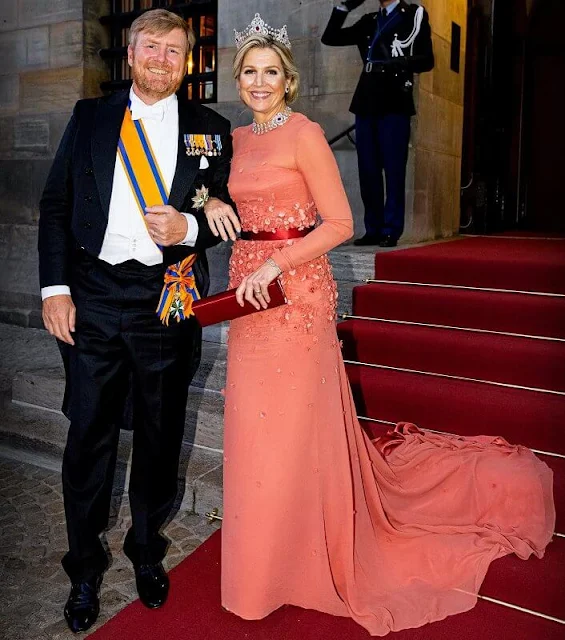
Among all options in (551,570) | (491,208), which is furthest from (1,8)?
(551,570)

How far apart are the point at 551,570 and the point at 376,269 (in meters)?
2.74

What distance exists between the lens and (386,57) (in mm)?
5594

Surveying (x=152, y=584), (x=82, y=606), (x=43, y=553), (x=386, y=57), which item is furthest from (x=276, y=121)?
(x=386, y=57)

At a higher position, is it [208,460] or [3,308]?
[3,308]

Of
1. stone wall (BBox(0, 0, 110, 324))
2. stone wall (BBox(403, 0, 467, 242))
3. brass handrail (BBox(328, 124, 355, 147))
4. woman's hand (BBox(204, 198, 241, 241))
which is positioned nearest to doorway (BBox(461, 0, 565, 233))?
stone wall (BBox(403, 0, 467, 242))

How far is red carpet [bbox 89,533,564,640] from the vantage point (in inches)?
97.8

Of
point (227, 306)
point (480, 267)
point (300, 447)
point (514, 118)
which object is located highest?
point (514, 118)

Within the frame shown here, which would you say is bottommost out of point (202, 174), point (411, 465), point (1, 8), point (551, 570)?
point (551, 570)

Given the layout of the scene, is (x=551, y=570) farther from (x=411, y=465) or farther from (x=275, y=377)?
(x=275, y=377)

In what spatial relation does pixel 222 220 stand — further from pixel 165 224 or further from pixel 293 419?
pixel 293 419

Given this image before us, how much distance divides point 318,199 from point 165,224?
1.80 ft

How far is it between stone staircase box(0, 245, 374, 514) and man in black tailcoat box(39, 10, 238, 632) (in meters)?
1.06

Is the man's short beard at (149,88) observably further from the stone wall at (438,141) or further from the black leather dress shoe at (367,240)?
the stone wall at (438,141)

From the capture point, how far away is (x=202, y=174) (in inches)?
99.7
